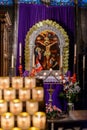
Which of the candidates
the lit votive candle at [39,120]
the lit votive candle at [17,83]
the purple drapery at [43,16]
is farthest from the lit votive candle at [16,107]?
the purple drapery at [43,16]

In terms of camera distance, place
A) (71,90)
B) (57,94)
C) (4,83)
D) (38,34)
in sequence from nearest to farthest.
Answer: (4,83)
(71,90)
(57,94)
(38,34)

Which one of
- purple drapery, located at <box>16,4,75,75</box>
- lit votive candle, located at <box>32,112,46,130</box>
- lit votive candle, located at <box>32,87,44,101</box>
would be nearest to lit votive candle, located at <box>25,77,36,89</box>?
lit votive candle, located at <box>32,87,44,101</box>

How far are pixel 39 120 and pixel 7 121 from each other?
0.31 metres

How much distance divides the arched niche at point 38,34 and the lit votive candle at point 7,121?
5839mm

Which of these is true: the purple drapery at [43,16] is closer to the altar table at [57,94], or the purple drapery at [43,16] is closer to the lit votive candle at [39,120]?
the altar table at [57,94]

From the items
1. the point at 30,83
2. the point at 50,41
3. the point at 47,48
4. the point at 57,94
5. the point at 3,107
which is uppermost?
the point at 50,41

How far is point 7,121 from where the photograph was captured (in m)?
3.09

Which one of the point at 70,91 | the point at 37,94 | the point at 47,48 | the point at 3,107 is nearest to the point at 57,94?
the point at 70,91

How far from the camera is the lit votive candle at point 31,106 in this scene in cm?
328

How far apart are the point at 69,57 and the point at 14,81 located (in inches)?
217

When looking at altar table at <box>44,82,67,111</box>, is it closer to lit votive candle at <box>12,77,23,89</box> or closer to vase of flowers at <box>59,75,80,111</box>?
vase of flowers at <box>59,75,80,111</box>

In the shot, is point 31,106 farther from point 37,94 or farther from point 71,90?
point 71,90

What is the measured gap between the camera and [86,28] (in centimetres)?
928

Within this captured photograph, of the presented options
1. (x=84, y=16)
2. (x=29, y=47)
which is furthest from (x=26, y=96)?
(x=84, y=16)
